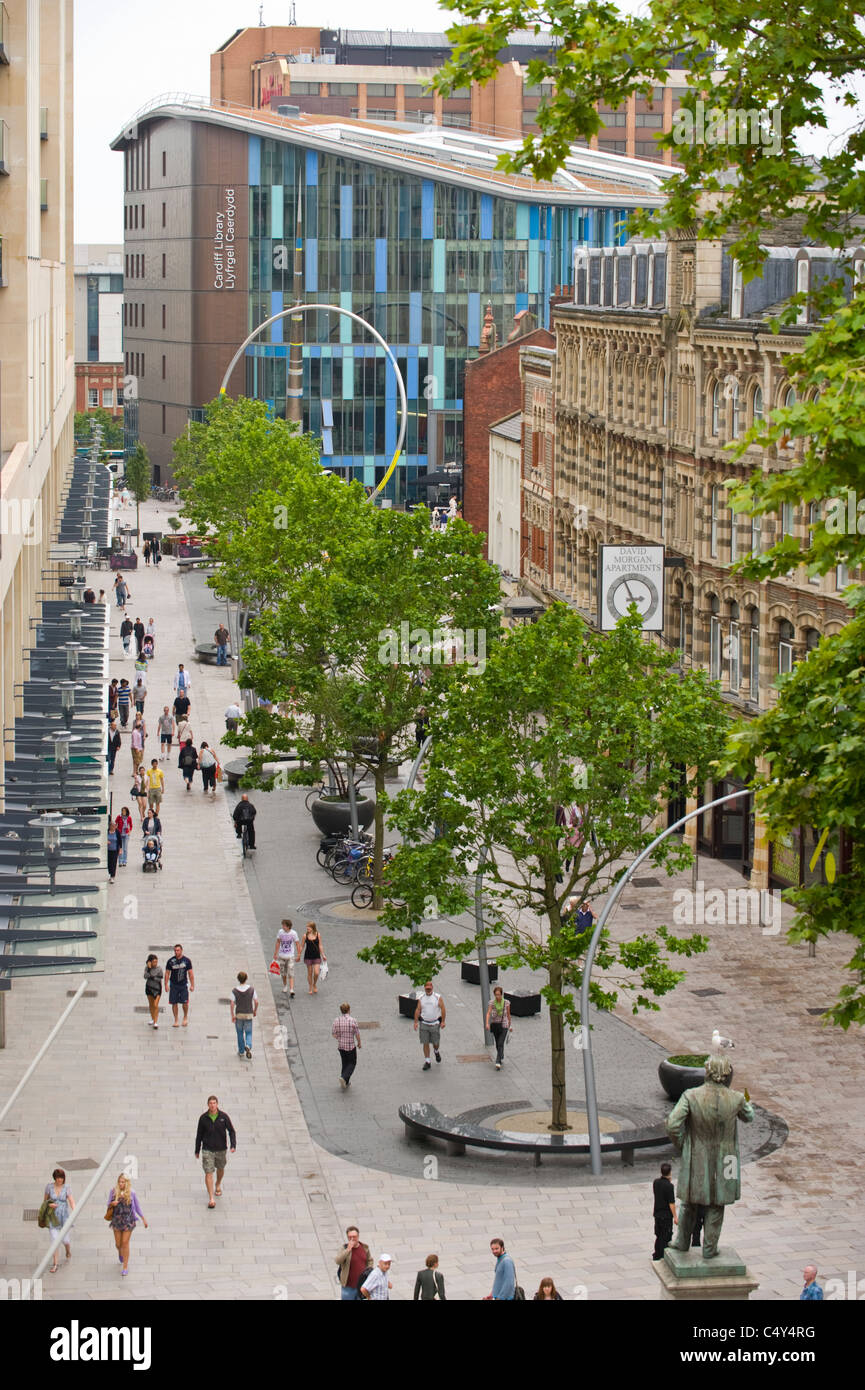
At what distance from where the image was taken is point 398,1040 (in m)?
33.3

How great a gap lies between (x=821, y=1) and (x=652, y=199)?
371ft

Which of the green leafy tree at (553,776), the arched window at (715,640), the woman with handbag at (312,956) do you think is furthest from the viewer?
the arched window at (715,640)

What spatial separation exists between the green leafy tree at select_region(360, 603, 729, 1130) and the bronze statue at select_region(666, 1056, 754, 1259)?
1115cm

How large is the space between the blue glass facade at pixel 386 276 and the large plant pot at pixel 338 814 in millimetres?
79656

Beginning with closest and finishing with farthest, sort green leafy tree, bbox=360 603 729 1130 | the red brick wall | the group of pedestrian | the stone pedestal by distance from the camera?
the stone pedestal
the group of pedestrian
green leafy tree, bbox=360 603 729 1130
the red brick wall

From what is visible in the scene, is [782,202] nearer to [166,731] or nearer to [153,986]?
[153,986]

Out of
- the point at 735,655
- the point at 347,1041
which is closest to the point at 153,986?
the point at 347,1041

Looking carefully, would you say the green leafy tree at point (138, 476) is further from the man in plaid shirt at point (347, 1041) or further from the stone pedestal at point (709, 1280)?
the stone pedestal at point (709, 1280)

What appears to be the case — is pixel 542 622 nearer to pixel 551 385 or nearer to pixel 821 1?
pixel 821 1

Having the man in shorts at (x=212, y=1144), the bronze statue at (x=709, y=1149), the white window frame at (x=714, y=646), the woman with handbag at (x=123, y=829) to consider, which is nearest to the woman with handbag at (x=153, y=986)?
the man in shorts at (x=212, y=1144)

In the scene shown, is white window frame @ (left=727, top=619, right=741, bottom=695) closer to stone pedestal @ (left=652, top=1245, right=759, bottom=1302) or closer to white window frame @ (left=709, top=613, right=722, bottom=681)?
white window frame @ (left=709, top=613, right=722, bottom=681)

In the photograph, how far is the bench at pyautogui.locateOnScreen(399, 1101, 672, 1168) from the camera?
27578 mm

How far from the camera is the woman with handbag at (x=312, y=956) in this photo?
35.7 meters

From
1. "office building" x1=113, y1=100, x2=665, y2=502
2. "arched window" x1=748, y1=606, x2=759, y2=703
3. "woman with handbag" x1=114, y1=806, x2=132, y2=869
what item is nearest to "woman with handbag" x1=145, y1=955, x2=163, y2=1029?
"woman with handbag" x1=114, y1=806, x2=132, y2=869
